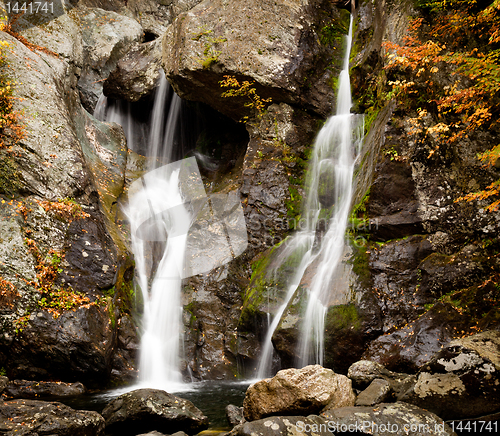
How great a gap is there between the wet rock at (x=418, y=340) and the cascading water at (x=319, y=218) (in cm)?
109

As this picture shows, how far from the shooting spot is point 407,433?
12.2ft

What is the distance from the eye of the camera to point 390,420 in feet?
12.7

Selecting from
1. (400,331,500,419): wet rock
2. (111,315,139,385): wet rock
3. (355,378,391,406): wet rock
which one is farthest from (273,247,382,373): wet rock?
(111,315,139,385): wet rock

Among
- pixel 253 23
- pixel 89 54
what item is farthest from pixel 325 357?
pixel 89 54

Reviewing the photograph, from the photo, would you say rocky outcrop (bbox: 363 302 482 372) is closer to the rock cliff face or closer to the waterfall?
the rock cliff face

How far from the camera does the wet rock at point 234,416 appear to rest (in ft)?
16.6

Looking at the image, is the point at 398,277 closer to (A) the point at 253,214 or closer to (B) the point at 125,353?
(A) the point at 253,214

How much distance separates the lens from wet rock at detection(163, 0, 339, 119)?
10734 millimetres

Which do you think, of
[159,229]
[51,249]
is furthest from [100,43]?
[51,249]

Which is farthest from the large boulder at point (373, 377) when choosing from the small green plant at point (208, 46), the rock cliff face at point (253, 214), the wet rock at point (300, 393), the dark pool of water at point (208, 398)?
the small green plant at point (208, 46)

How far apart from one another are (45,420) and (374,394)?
372 cm

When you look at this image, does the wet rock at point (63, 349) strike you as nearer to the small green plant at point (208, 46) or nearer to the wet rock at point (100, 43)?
the small green plant at point (208, 46)

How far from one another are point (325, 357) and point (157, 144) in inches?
421

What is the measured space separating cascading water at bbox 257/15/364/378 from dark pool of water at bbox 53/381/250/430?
0.93 metres
